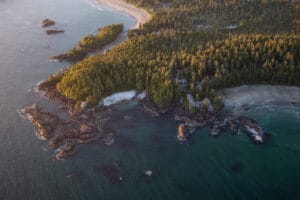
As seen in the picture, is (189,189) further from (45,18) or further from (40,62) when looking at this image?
(45,18)

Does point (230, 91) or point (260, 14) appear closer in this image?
point (230, 91)

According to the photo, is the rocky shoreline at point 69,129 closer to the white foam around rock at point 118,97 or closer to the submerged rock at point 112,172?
the white foam around rock at point 118,97

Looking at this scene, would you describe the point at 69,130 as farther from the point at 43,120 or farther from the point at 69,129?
the point at 43,120

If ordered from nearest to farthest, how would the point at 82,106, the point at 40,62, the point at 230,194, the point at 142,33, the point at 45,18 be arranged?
1. the point at 230,194
2. the point at 82,106
3. the point at 40,62
4. the point at 142,33
5. the point at 45,18

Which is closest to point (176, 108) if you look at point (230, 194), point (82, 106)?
point (82, 106)

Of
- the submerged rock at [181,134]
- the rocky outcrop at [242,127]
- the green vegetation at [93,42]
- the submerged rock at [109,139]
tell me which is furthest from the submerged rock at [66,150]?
the green vegetation at [93,42]

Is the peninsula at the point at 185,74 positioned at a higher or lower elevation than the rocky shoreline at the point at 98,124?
higher

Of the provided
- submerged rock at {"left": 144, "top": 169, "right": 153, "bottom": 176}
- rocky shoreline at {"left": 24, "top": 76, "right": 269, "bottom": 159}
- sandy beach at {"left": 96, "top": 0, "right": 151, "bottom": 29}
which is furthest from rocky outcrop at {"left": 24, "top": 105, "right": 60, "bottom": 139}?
sandy beach at {"left": 96, "top": 0, "right": 151, "bottom": 29}
